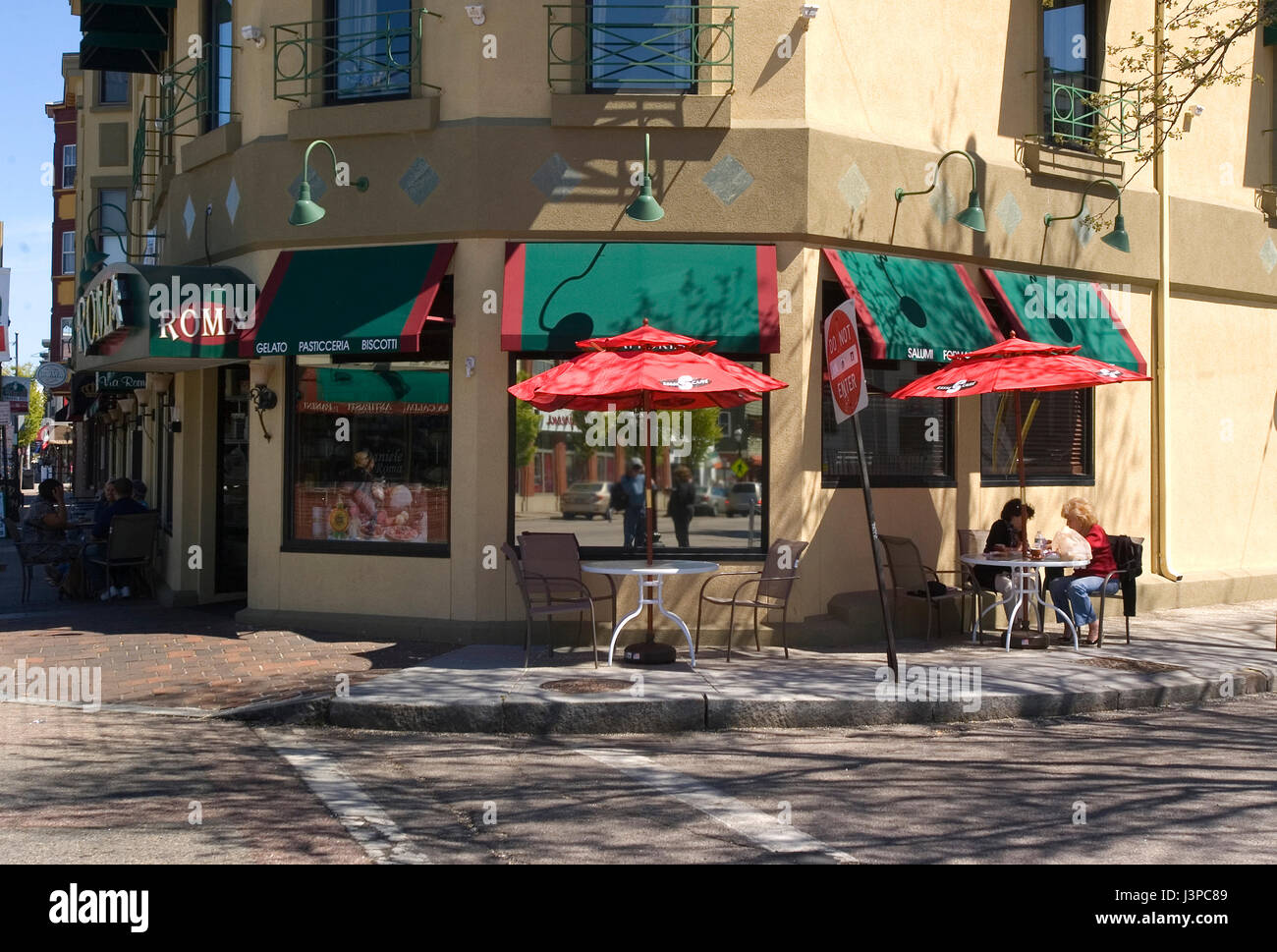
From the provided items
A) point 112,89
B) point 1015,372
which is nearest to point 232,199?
point 1015,372

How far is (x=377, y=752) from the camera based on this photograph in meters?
8.00

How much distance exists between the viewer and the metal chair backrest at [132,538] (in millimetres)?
15469

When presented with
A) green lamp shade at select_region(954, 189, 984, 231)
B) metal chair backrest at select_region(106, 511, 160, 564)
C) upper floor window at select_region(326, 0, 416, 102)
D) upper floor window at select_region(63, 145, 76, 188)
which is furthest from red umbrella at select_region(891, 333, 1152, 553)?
upper floor window at select_region(63, 145, 76, 188)

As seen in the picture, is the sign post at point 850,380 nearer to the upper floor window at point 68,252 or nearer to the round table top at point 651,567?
the round table top at point 651,567

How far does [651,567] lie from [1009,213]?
231 inches

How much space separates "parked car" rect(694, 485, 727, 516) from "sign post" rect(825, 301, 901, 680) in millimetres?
2262

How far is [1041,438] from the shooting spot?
13.5 meters

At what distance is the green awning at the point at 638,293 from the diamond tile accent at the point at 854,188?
3.21ft

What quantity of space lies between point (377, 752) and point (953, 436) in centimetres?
717

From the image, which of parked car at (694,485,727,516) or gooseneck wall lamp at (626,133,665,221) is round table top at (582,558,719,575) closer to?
parked car at (694,485,727,516)
